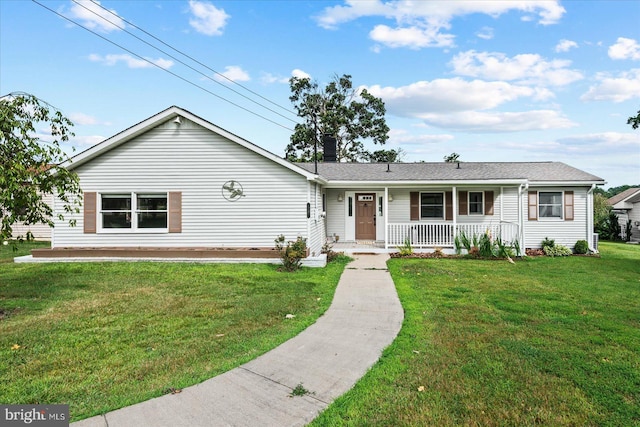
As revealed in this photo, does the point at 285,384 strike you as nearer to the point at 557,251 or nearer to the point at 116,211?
the point at 116,211

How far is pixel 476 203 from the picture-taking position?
14867 mm

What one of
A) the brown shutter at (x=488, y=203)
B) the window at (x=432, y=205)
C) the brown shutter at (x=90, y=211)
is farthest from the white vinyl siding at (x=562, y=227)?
the brown shutter at (x=90, y=211)

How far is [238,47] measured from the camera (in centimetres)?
1723

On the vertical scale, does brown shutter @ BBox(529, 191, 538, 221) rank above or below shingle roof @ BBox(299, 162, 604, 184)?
below

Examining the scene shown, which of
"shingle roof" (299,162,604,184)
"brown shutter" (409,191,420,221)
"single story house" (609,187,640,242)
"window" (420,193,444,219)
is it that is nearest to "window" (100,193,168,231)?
"shingle roof" (299,162,604,184)

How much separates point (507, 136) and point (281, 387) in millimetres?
26541

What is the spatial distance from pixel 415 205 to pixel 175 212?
357 inches

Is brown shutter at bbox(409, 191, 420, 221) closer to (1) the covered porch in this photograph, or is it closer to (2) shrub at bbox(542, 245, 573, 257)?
(1) the covered porch

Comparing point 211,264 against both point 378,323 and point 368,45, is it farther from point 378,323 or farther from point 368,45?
point 368,45

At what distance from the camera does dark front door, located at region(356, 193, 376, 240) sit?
606 inches

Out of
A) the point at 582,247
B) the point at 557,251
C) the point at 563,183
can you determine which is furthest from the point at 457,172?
the point at 582,247

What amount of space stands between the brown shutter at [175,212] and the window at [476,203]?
434 inches

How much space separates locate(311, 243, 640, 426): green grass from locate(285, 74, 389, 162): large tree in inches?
1119

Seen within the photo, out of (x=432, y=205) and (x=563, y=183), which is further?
(x=432, y=205)
